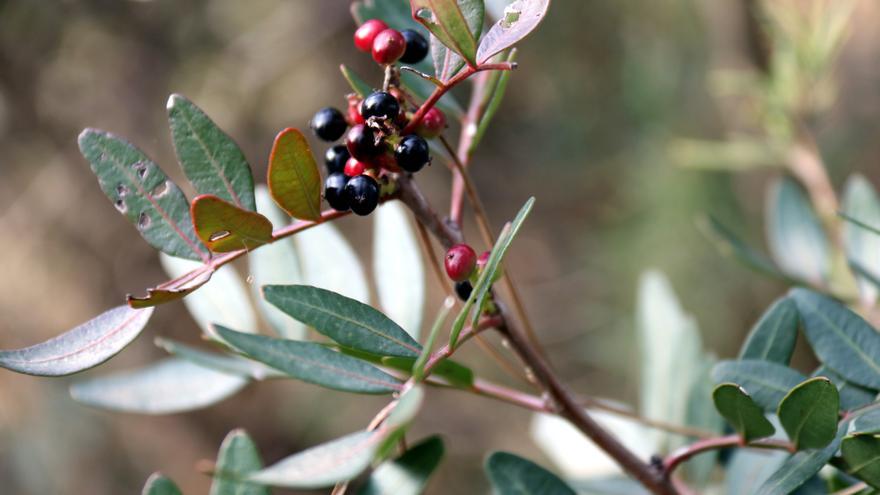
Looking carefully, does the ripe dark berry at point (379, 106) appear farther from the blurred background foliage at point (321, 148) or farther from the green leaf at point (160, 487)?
the blurred background foliage at point (321, 148)

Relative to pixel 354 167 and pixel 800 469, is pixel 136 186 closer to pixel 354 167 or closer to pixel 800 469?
pixel 354 167

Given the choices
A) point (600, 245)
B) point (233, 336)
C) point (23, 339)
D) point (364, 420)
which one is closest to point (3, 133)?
point (23, 339)

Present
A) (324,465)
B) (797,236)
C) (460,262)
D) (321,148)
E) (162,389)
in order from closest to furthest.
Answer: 1. (324,465)
2. (460,262)
3. (162,389)
4. (797,236)
5. (321,148)

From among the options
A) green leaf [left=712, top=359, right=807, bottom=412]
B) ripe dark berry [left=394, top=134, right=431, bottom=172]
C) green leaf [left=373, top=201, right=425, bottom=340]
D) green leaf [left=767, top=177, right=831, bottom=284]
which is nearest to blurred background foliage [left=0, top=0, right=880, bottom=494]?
green leaf [left=767, top=177, right=831, bottom=284]

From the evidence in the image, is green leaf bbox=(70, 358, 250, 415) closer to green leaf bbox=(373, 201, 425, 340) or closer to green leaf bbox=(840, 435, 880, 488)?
green leaf bbox=(373, 201, 425, 340)

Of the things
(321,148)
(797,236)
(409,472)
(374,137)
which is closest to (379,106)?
(374,137)

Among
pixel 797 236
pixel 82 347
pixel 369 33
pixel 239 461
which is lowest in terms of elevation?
pixel 797 236
